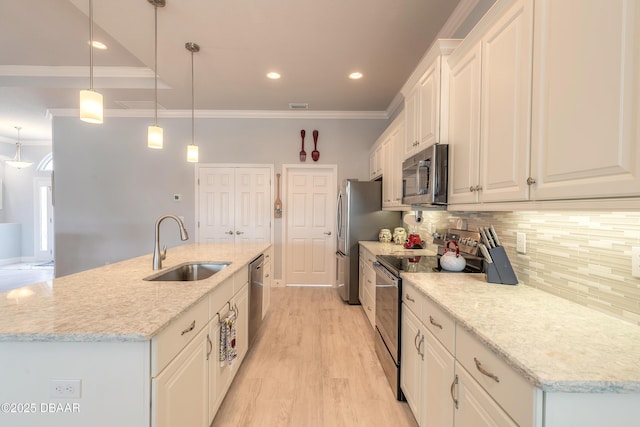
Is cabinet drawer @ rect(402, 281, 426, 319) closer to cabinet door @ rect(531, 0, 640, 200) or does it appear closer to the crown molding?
cabinet door @ rect(531, 0, 640, 200)

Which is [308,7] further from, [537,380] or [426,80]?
[537,380]

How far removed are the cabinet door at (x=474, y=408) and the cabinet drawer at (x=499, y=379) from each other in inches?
1.0

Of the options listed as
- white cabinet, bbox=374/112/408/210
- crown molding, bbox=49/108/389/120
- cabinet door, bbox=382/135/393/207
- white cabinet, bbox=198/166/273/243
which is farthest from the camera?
white cabinet, bbox=198/166/273/243

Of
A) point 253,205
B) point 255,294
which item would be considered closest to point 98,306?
point 255,294

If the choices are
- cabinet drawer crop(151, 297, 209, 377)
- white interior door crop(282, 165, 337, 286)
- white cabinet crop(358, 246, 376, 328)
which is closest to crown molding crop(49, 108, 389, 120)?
white interior door crop(282, 165, 337, 286)

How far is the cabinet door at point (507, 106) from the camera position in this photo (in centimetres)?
124

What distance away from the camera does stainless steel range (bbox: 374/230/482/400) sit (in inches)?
76.5

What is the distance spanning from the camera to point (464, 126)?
177 centimetres

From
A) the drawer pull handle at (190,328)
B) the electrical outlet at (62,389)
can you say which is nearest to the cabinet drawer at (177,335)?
the drawer pull handle at (190,328)

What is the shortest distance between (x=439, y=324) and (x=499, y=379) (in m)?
0.45

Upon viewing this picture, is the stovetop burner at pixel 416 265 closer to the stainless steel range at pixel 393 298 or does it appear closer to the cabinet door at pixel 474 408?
the stainless steel range at pixel 393 298

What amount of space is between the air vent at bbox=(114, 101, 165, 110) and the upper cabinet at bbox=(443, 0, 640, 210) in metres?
4.49

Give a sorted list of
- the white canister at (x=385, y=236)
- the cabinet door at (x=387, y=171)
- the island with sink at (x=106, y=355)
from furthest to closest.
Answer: the white canister at (x=385, y=236)
the cabinet door at (x=387, y=171)
the island with sink at (x=106, y=355)

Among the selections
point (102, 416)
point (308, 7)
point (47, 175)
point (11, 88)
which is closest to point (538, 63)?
point (308, 7)
